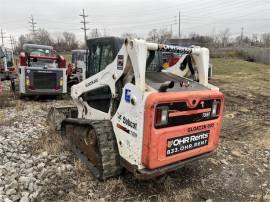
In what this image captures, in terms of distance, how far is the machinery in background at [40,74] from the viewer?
35.8 feet

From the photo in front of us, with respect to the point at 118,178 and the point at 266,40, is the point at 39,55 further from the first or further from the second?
the point at 266,40

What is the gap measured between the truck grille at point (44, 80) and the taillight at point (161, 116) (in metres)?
8.29

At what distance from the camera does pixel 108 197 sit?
4.11m

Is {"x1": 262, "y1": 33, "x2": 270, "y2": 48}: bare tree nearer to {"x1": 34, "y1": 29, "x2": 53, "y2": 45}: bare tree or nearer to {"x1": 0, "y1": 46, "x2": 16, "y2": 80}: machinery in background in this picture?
{"x1": 34, "y1": 29, "x2": 53, "y2": 45}: bare tree

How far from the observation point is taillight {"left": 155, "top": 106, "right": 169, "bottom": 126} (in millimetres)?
3662

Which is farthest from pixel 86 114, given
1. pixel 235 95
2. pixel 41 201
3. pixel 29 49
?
pixel 235 95

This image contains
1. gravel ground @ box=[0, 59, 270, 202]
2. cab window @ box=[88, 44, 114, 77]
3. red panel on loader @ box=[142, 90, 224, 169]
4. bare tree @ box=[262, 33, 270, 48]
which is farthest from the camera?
bare tree @ box=[262, 33, 270, 48]

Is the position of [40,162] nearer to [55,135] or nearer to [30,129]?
[55,135]

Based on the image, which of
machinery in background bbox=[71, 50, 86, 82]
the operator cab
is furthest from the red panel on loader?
machinery in background bbox=[71, 50, 86, 82]

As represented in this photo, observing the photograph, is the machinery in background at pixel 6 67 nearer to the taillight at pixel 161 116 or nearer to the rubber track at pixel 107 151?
the rubber track at pixel 107 151

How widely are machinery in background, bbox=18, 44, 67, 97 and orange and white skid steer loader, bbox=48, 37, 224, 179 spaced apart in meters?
6.34

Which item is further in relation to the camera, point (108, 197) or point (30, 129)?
point (30, 129)

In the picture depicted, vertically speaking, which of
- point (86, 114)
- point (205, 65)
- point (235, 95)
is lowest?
point (235, 95)

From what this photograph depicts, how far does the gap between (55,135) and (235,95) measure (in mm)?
10088
